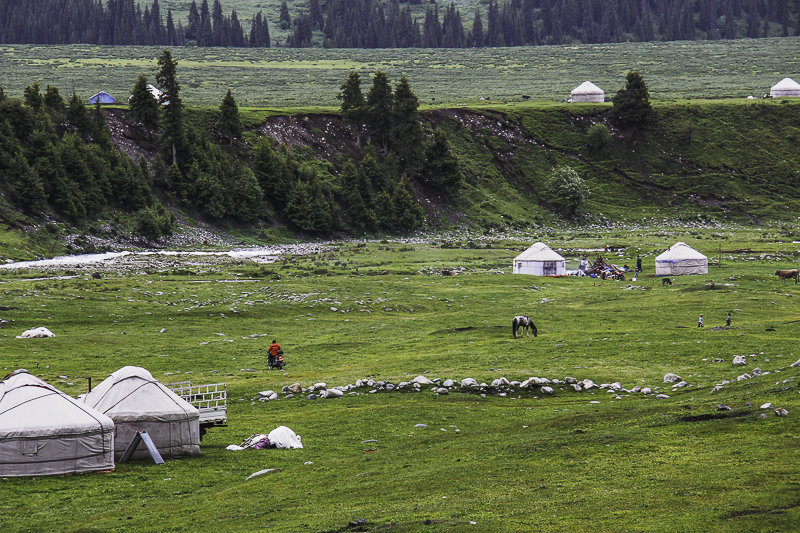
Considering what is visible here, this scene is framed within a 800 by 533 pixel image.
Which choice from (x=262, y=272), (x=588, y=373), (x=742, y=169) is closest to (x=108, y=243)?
(x=262, y=272)

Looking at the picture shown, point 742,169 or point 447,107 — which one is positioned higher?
point 447,107

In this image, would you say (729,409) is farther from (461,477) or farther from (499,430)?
(461,477)

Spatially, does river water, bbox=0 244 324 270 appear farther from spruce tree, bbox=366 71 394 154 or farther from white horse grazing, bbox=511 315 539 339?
white horse grazing, bbox=511 315 539 339

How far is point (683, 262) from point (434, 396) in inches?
1729

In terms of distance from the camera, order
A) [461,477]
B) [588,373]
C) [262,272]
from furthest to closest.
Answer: [262,272] < [588,373] < [461,477]

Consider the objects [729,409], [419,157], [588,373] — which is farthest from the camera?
[419,157]

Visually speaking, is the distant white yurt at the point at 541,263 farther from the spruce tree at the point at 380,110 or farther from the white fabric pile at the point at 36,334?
the spruce tree at the point at 380,110

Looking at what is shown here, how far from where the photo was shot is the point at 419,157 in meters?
122

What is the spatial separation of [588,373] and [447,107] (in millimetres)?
109260

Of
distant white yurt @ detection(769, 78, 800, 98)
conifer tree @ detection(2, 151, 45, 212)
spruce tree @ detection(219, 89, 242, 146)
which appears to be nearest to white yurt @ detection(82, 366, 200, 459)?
conifer tree @ detection(2, 151, 45, 212)

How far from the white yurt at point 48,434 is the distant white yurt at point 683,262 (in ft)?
183

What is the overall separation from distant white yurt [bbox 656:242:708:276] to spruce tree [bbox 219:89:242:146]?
2393 inches

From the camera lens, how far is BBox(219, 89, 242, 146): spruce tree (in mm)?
114875

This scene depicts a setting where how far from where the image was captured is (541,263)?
7450 centimetres
